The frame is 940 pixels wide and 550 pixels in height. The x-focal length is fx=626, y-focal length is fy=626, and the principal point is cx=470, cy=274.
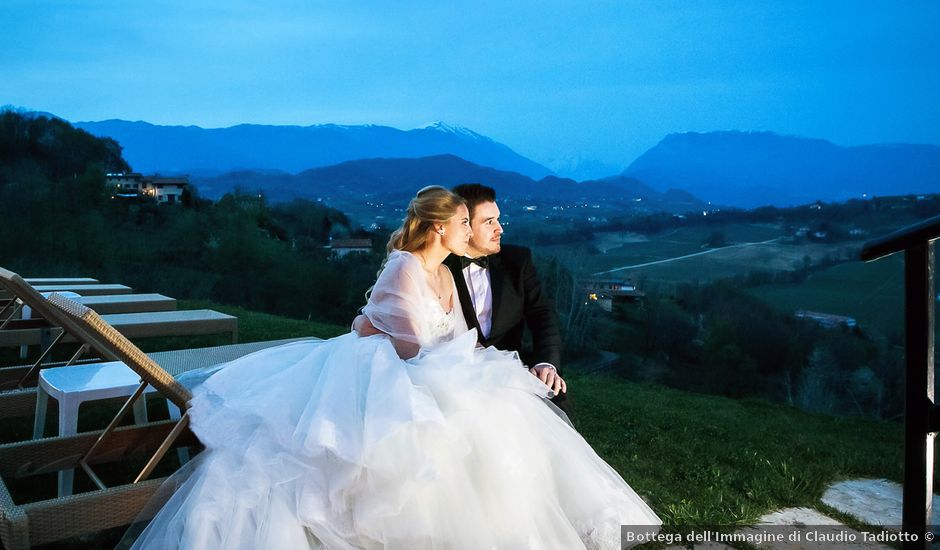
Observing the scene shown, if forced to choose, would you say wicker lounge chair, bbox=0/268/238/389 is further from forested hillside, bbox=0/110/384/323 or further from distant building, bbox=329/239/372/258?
distant building, bbox=329/239/372/258

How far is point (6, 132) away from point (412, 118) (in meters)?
26.3

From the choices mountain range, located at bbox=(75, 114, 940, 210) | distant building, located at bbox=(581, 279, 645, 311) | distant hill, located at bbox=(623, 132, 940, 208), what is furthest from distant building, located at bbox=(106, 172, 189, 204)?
distant hill, located at bbox=(623, 132, 940, 208)

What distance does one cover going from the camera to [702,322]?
17.0 m

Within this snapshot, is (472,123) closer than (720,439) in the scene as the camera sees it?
No

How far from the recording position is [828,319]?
15.3 metres

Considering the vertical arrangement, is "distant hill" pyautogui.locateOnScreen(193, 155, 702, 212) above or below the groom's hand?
above

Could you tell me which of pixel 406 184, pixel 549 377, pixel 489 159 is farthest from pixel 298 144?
pixel 549 377

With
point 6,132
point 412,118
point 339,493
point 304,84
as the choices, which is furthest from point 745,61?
point 339,493

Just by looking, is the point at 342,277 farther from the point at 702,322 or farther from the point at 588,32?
the point at 588,32

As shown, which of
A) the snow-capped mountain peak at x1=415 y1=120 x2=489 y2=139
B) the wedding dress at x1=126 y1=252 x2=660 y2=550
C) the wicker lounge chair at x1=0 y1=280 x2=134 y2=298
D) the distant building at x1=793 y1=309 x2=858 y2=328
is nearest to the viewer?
the wedding dress at x1=126 y1=252 x2=660 y2=550

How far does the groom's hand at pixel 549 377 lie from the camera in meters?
2.80

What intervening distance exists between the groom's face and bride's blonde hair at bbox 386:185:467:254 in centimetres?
10

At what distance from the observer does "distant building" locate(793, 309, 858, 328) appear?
14922mm

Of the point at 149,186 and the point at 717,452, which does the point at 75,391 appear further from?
the point at 149,186
